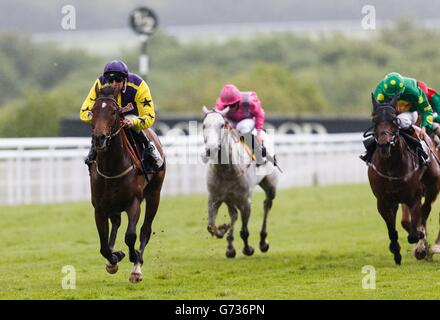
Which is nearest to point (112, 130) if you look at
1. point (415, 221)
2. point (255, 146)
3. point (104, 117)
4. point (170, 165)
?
point (104, 117)

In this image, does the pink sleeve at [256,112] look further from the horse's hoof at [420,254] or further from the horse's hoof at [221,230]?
the horse's hoof at [420,254]

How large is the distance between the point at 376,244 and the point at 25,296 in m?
5.33

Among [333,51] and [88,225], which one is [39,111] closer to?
[88,225]

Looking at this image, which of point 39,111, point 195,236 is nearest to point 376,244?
point 195,236

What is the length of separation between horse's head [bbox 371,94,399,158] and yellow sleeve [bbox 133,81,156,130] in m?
1.94

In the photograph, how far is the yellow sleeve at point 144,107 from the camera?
9.02 meters

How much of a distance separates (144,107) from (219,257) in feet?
9.57

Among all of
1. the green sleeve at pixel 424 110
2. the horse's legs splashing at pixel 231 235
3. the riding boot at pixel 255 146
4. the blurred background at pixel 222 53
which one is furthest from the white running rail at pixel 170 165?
the green sleeve at pixel 424 110

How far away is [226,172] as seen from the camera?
10930 millimetres

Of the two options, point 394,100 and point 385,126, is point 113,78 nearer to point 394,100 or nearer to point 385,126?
point 385,126

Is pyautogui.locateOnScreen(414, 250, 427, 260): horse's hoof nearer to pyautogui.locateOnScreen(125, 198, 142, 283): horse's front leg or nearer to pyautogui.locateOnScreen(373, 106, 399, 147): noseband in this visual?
pyautogui.locateOnScreen(373, 106, 399, 147): noseband

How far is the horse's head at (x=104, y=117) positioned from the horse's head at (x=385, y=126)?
7.73ft

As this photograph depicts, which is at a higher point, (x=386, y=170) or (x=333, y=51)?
(x=333, y=51)

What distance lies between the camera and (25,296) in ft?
27.2
